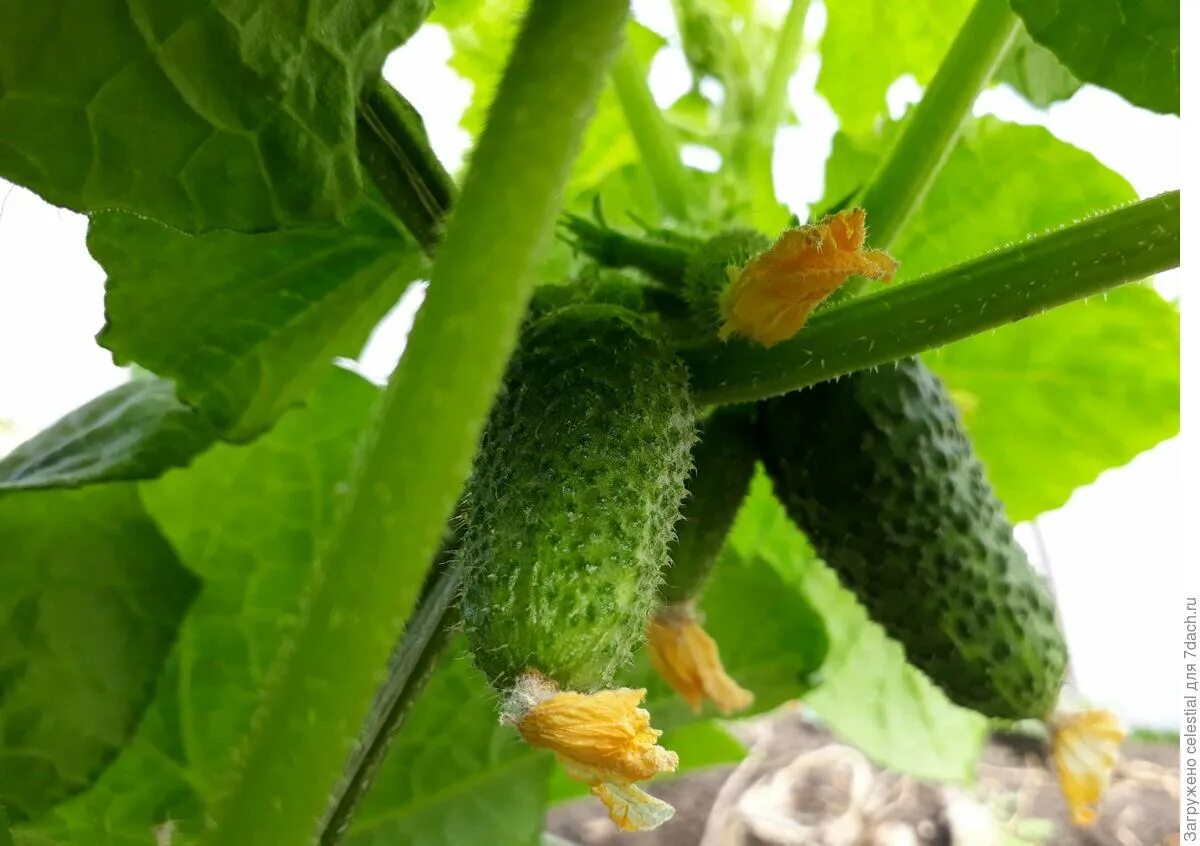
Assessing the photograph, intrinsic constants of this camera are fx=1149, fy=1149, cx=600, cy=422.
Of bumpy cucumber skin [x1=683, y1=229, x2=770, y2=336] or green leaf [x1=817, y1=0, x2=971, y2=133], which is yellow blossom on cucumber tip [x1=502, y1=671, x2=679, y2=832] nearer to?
bumpy cucumber skin [x1=683, y1=229, x2=770, y2=336]

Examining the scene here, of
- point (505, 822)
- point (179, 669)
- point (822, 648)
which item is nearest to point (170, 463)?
point (179, 669)

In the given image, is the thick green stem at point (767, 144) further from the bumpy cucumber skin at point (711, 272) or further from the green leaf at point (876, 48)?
the bumpy cucumber skin at point (711, 272)

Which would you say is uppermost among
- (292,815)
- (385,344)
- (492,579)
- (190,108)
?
(385,344)

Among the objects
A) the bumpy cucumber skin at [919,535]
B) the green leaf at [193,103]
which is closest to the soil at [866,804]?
the bumpy cucumber skin at [919,535]

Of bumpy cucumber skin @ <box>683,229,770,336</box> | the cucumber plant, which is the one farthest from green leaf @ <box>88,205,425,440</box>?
bumpy cucumber skin @ <box>683,229,770,336</box>

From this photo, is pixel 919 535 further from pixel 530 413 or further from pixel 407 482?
pixel 407 482

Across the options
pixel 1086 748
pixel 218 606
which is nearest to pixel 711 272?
pixel 1086 748

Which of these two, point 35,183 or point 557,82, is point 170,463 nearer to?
point 35,183
